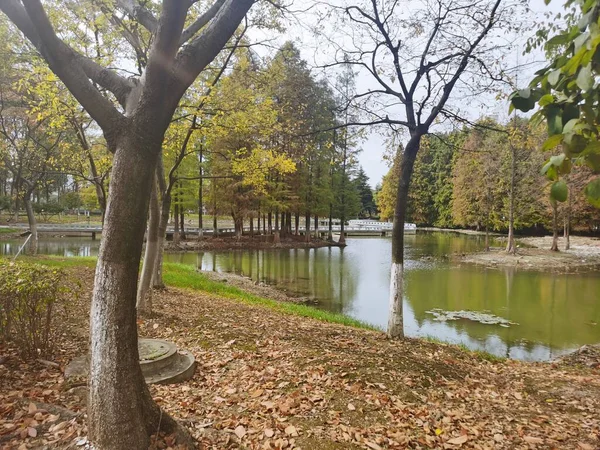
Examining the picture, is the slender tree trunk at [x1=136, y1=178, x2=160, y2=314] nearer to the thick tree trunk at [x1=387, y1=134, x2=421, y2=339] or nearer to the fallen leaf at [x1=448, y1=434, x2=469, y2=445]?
the thick tree trunk at [x1=387, y1=134, x2=421, y2=339]

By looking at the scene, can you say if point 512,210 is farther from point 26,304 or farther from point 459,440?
point 26,304

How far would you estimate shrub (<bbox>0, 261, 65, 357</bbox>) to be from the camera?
387 cm

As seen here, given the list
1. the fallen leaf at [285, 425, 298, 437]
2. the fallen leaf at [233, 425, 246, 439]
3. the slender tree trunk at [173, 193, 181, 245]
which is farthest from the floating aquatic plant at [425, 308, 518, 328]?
the slender tree trunk at [173, 193, 181, 245]

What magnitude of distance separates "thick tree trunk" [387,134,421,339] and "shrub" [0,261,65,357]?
4.85 m

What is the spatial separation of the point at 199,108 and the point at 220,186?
2142 cm

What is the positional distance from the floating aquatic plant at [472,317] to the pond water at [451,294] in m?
0.10

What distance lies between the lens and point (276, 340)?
5938 millimetres

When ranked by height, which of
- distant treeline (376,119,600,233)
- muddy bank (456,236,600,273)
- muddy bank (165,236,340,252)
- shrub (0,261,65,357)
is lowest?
muddy bank (456,236,600,273)

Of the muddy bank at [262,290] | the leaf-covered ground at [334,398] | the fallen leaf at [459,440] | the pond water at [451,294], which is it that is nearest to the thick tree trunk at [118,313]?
the leaf-covered ground at [334,398]

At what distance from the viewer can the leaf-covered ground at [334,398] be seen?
3125mm

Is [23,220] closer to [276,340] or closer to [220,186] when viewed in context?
[220,186]

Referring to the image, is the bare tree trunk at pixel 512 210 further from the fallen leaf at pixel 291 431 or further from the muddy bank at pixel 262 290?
the fallen leaf at pixel 291 431

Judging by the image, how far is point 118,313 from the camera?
2.53m

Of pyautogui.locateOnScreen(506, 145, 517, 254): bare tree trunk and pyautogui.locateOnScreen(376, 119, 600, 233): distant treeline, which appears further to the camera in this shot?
pyautogui.locateOnScreen(506, 145, 517, 254): bare tree trunk
